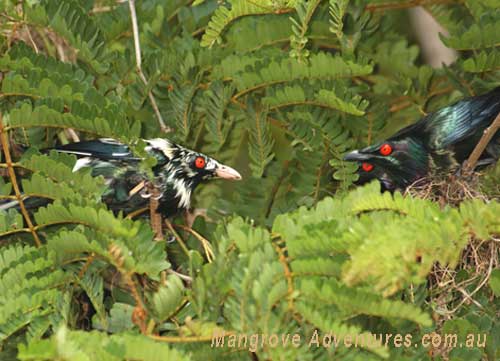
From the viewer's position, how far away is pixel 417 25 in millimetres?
6184

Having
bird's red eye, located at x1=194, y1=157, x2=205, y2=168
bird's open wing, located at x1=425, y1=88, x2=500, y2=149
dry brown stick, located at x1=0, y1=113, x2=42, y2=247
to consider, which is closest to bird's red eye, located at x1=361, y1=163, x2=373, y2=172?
bird's open wing, located at x1=425, y1=88, x2=500, y2=149

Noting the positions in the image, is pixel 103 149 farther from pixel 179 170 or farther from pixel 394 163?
pixel 394 163

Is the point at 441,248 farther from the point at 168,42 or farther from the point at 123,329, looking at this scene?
the point at 168,42

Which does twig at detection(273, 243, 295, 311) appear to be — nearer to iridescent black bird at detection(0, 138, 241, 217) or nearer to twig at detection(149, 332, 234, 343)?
twig at detection(149, 332, 234, 343)

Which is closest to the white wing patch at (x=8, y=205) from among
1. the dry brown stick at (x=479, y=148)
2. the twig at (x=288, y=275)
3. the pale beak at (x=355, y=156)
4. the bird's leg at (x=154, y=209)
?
the bird's leg at (x=154, y=209)

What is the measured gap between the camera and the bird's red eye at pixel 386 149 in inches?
145

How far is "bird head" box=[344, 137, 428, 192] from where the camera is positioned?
144 inches

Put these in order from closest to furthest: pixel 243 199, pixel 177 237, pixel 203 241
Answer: pixel 203 241, pixel 177 237, pixel 243 199

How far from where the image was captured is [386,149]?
3.69 meters

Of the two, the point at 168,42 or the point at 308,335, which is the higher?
the point at 168,42

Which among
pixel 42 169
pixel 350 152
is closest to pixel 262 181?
pixel 350 152

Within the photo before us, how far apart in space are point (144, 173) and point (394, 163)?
0.89 m

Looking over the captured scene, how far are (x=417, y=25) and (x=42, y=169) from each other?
3686 millimetres

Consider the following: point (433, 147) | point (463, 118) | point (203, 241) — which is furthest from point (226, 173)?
point (463, 118)
